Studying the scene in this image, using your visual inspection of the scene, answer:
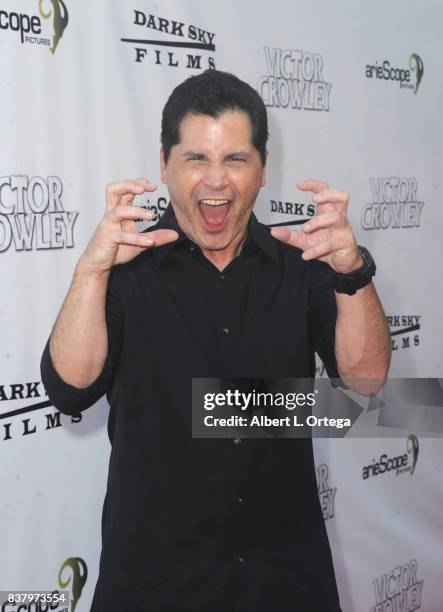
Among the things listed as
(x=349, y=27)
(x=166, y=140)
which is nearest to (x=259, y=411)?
(x=166, y=140)

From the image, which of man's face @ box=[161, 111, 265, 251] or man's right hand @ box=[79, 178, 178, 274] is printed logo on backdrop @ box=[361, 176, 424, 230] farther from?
man's right hand @ box=[79, 178, 178, 274]

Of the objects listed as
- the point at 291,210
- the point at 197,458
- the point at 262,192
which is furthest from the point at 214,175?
the point at 291,210

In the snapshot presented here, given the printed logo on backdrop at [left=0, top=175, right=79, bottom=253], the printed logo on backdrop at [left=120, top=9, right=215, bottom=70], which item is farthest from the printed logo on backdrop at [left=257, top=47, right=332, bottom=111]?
the printed logo on backdrop at [left=0, top=175, right=79, bottom=253]

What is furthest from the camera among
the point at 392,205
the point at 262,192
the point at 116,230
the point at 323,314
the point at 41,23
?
the point at 392,205

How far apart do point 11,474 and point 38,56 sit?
1193 millimetres

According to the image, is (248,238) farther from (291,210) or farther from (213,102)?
(291,210)

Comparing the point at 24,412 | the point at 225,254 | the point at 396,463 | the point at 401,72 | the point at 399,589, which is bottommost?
the point at 399,589

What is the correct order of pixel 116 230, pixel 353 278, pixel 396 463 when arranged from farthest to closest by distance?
pixel 396 463, pixel 353 278, pixel 116 230

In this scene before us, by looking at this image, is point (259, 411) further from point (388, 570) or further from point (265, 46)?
point (388, 570)

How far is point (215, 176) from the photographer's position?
65.6 inches

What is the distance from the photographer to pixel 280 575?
1.69 m

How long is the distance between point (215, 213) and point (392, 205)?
1.97 m

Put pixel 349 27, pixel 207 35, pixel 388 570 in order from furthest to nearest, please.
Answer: pixel 388 570, pixel 349 27, pixel 207 35

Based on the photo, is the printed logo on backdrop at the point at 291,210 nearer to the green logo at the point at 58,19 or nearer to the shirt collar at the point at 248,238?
the green logo at the point at 58,19
